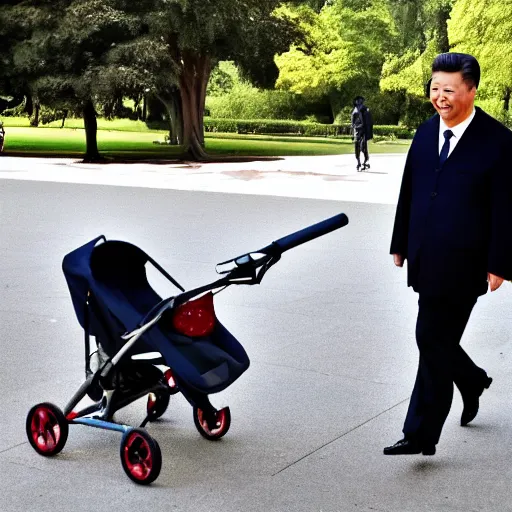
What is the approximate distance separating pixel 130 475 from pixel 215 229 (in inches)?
344

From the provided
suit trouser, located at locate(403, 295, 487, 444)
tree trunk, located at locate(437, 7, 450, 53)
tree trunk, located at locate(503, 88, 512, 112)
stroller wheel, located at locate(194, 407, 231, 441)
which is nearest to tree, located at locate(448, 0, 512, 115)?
tree trunk, located at locate(437, 7, 450, 53)

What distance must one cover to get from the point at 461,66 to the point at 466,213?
574 mm

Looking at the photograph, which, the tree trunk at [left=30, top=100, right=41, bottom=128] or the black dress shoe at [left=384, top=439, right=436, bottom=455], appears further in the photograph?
the tree trunk at [left=30, top=100, right=41, bottom=128]

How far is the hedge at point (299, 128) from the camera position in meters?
38.8

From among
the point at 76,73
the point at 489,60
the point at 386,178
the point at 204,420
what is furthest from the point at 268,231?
the point at 489,60

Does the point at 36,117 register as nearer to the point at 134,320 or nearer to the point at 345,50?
the point at 345,50

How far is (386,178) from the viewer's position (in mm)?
24844

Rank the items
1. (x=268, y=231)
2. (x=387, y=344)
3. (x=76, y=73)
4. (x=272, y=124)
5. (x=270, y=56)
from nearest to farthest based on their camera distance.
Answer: (x=387, y=344) → (x=268, y=231) → (x=76, y=73) → (x=270, y=56) → (x=272, y=124)

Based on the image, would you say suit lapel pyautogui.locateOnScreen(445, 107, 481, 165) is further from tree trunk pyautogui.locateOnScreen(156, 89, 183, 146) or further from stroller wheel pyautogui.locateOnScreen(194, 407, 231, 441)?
tree trunk pyautogui.locateOnScreen(156, 89, 183, 146)

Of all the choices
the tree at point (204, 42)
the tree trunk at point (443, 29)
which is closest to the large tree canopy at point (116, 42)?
the tree at point (204, 42)

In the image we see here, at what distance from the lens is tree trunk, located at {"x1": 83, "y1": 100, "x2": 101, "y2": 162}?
1348 inches

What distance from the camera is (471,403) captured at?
521 centimetres

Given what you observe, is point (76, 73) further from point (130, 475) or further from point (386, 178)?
point (130, 475)

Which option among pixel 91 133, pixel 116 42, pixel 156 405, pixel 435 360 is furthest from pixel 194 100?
pixel 435 360
